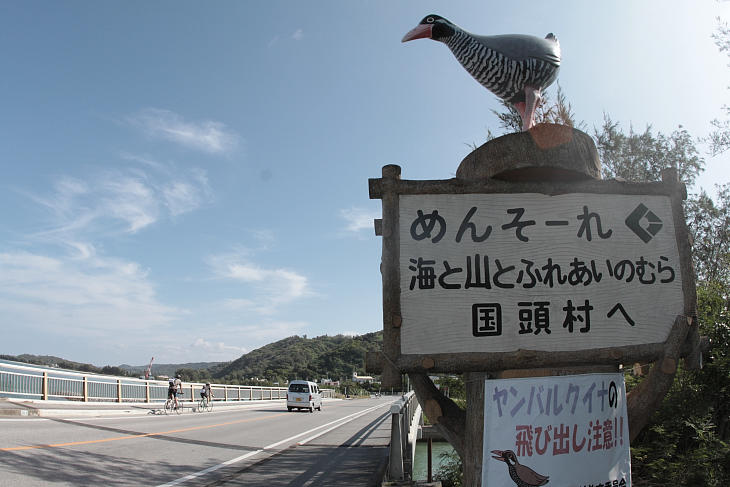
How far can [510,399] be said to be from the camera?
2488 millimetres

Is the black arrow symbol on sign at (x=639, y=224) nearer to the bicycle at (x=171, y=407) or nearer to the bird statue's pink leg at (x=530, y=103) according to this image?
the bird statue's pink leg at (x=530, y=103)

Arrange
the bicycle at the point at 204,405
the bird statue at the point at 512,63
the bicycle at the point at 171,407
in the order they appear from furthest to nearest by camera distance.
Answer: the bicycle at the point at 204,405 → the bicycle at the point at 171,407 → the bird statue at the point at 512,63

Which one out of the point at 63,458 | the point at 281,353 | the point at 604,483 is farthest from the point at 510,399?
the point at 281,353

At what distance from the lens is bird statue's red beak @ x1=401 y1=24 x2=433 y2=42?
137 inches

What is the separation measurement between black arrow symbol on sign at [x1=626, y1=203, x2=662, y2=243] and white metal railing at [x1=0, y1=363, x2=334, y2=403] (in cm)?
Result: 1828

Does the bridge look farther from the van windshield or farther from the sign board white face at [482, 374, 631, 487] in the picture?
the van windshield

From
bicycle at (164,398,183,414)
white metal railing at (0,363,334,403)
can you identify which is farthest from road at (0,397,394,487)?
bicycle at (164,398,183,414)

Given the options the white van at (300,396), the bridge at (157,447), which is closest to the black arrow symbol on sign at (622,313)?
the bridge at (157,447)

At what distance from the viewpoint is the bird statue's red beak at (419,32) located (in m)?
3.48

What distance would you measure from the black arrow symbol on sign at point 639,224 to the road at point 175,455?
6.24 metres

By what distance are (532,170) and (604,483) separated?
171cm

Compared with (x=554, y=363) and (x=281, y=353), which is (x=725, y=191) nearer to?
(x=554, y=363)

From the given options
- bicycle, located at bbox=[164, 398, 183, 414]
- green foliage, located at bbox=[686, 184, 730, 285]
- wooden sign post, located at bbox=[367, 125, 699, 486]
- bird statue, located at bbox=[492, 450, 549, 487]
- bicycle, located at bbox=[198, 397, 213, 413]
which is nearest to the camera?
bird statue, located at bbox=[492, 450, 549, 487]

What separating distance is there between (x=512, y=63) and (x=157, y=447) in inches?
413
